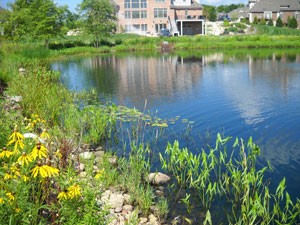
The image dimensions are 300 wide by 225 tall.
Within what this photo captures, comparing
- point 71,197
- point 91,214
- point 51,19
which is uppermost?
point 51,19

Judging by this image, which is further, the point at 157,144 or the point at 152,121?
the point at 152,121

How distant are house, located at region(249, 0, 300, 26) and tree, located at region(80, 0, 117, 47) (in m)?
34.7

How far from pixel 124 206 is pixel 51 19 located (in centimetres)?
4516

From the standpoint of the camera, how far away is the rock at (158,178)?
782 centimetres

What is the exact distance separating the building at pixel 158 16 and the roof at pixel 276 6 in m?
16.4

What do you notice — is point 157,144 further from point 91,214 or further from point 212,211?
point 91,214

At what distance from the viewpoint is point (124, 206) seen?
646cm

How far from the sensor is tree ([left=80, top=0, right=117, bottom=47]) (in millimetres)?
52719

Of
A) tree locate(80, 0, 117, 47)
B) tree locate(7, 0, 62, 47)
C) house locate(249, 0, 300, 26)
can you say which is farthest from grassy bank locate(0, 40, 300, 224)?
house locate(249, 0, 300, 26)

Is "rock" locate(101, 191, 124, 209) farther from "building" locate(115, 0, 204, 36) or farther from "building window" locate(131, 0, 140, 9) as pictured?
"building window" locate(131, 0, 140, 9)

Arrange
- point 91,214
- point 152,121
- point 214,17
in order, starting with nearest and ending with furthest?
point 91,214 < point 152,121 < point 214,17

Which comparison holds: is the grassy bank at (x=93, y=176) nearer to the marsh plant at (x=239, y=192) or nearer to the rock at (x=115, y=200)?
the marsh plant at (x=239, y=192)

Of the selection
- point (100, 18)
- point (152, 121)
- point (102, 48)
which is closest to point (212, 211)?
point (152, 121)

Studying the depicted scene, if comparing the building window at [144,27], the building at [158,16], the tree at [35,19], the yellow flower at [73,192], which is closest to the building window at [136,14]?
the building at [158,16]
